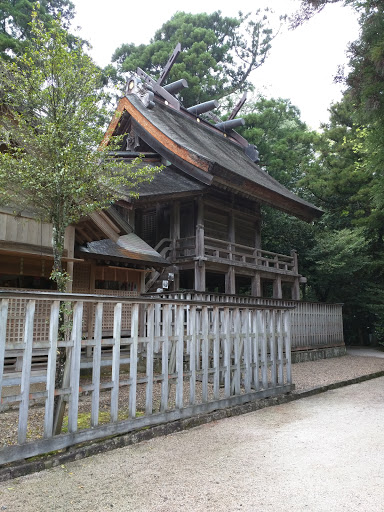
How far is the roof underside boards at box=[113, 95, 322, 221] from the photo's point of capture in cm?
1270

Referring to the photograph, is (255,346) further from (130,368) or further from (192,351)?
(130,368)

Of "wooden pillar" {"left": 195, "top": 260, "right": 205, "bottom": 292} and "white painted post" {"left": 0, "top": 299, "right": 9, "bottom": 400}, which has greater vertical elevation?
"wooden pillar" {"left": 195, "top": 260, "right": 205, "bottom": 292}

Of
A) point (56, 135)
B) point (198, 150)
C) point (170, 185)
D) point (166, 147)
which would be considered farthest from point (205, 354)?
point (166, 147)

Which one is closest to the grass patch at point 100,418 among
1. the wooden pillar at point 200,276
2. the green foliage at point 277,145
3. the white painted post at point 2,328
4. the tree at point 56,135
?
the tree at point 56,135

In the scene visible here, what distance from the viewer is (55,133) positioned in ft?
15.2

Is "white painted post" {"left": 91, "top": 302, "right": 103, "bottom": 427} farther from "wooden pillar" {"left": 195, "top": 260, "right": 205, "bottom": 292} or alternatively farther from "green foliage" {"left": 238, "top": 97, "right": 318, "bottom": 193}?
"green foliage" {"left": 238, "top": 97, "right": 318, "bottom": 193}

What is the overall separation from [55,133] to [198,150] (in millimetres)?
9472

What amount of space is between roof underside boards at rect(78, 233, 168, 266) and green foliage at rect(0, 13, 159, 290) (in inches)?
138

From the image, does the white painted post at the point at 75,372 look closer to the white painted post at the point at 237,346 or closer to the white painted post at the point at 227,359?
the white painted post at the point at 227,359

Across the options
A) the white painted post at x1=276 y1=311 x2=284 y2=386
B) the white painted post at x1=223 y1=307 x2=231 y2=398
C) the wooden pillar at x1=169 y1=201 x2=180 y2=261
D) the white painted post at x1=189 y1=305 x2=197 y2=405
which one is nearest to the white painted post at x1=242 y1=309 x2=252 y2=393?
the white painted post at x1=223 y1=307 x2=231 y2=398

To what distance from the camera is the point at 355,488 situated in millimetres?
3051

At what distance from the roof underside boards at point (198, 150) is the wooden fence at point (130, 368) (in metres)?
6.94

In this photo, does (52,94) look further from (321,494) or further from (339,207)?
(339,207)

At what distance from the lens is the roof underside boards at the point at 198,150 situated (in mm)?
12695
